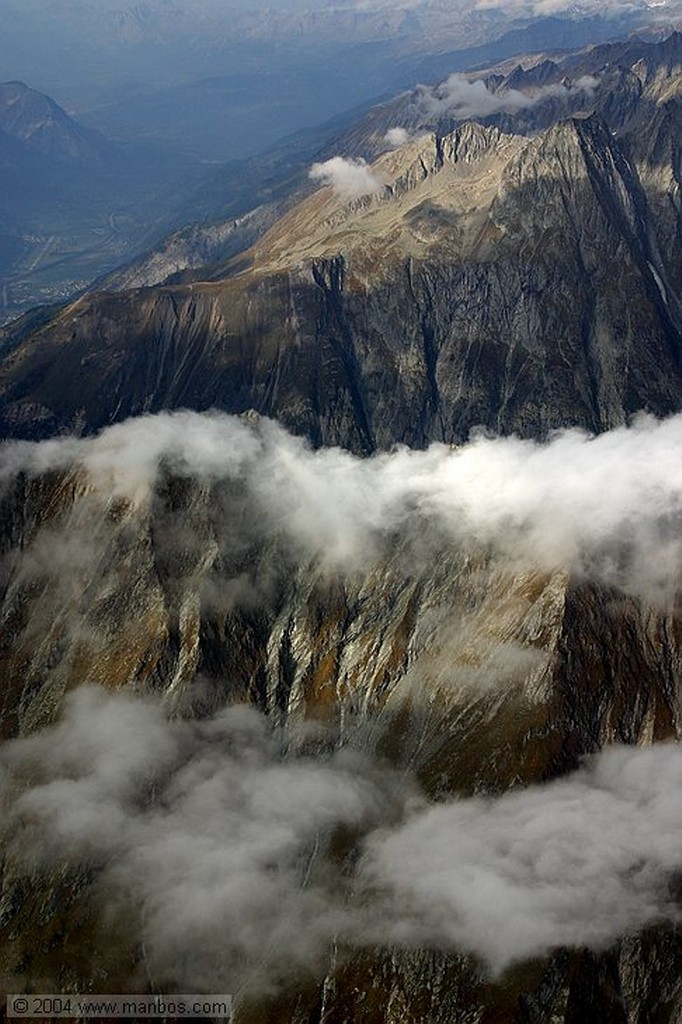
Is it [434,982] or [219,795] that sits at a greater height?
[219,795]

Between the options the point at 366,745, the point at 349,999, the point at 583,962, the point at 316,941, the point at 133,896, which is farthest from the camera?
the point at 366,745

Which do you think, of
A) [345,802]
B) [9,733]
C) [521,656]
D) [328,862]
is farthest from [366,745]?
[9,733]

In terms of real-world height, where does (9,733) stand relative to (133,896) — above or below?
above

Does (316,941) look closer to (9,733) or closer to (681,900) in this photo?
(681,900)

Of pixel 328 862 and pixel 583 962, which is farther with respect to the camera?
pixel 328 862

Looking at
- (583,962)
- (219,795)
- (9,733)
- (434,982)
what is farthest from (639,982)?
(9,733)

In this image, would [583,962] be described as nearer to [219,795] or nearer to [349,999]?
[349,999]

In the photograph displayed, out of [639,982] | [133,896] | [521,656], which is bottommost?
[639,982]

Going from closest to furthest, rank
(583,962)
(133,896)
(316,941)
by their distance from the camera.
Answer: (583,962) → (316,941) → (133,896)

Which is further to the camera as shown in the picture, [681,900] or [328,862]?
[328,862]
